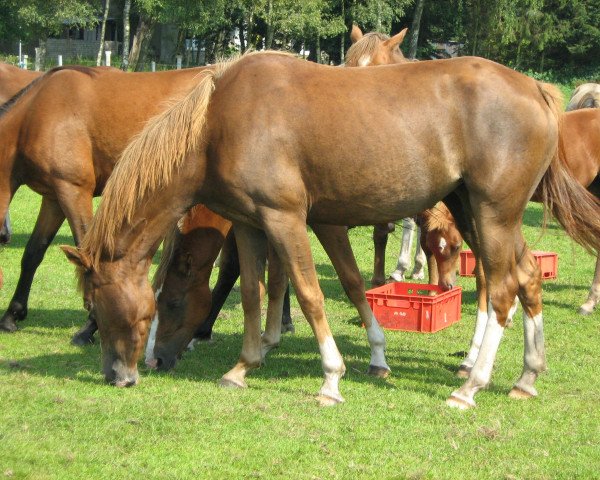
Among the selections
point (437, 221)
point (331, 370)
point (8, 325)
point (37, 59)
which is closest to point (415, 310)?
point (437, 221)

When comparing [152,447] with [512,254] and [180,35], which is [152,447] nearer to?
[512,254]

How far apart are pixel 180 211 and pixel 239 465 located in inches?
81.1

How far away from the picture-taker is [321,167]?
5.98 metres

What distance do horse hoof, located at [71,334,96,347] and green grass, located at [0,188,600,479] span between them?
120 mm

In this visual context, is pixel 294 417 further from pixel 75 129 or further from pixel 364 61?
pixel 364 61

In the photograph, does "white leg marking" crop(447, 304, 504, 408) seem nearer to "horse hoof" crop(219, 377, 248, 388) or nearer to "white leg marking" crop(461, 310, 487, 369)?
"white leg marking" crop(461, 310, 487, 369)

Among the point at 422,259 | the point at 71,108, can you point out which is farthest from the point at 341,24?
the point at 71,108

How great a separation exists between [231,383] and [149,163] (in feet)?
5.33

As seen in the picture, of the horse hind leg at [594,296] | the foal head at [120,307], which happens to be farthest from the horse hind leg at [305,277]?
the horse hind leg at [594,296]

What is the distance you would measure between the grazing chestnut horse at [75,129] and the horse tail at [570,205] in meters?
3.12

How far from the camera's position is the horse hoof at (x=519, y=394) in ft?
20.4

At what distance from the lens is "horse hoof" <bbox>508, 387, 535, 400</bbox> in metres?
6.23

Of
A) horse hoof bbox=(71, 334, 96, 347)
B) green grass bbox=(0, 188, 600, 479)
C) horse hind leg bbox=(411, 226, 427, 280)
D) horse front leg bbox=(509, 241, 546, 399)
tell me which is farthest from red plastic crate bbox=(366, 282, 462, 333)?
horse hind leg bbox=(411, 226, 427, 280)

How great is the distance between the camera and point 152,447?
4.96 metres
